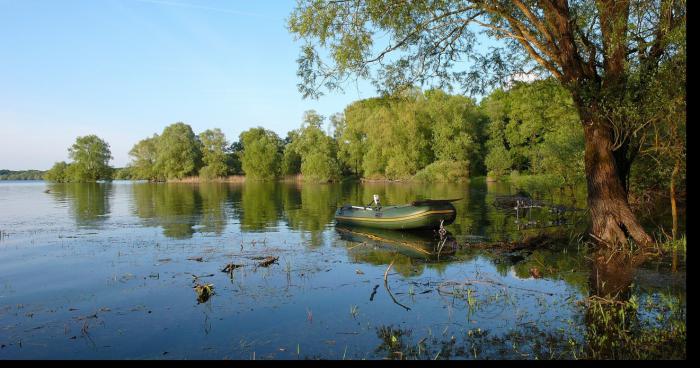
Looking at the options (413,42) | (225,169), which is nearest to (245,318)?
(413,42)

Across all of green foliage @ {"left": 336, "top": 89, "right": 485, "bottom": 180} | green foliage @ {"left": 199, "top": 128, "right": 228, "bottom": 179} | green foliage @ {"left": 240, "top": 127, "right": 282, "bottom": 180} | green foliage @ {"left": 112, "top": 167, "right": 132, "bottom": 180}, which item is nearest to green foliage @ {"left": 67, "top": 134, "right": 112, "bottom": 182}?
green foliage @ {"left": 112, "top": 167, "right": 132, "bottom": 180}

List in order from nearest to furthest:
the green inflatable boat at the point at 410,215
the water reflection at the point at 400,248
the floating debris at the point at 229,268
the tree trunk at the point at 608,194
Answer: the floating debris at the point at 229,268 < the tree trunk at the point at 608,194 < the water reflection at the point at 400,248 < the green inflatable boat at the point at 410,215

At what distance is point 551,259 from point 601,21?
20.2 feet

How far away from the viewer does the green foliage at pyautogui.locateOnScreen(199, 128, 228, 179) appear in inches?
3282

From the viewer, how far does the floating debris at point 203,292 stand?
9302 mm

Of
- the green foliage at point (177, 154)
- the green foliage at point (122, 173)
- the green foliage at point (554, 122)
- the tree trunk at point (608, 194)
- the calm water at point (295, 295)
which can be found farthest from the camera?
the green foliage at point (122, 173)

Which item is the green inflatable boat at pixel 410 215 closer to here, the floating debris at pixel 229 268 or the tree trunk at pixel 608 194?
the tree trunk at pixel 608 194

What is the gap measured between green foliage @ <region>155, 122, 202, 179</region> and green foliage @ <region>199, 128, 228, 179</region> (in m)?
1.81

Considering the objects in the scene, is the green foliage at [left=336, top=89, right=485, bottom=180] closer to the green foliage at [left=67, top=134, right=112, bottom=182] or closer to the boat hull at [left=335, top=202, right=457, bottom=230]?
the boat hull at [left=335, top=202, right=457, bottom=230]

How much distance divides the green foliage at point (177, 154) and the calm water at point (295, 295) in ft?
227

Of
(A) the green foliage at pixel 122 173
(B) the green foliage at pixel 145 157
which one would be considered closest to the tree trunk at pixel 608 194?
(B) the green foliage at pixel 145 157

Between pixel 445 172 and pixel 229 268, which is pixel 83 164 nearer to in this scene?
pixel 445 172

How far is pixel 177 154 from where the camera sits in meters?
84.9

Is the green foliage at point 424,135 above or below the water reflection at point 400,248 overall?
above
